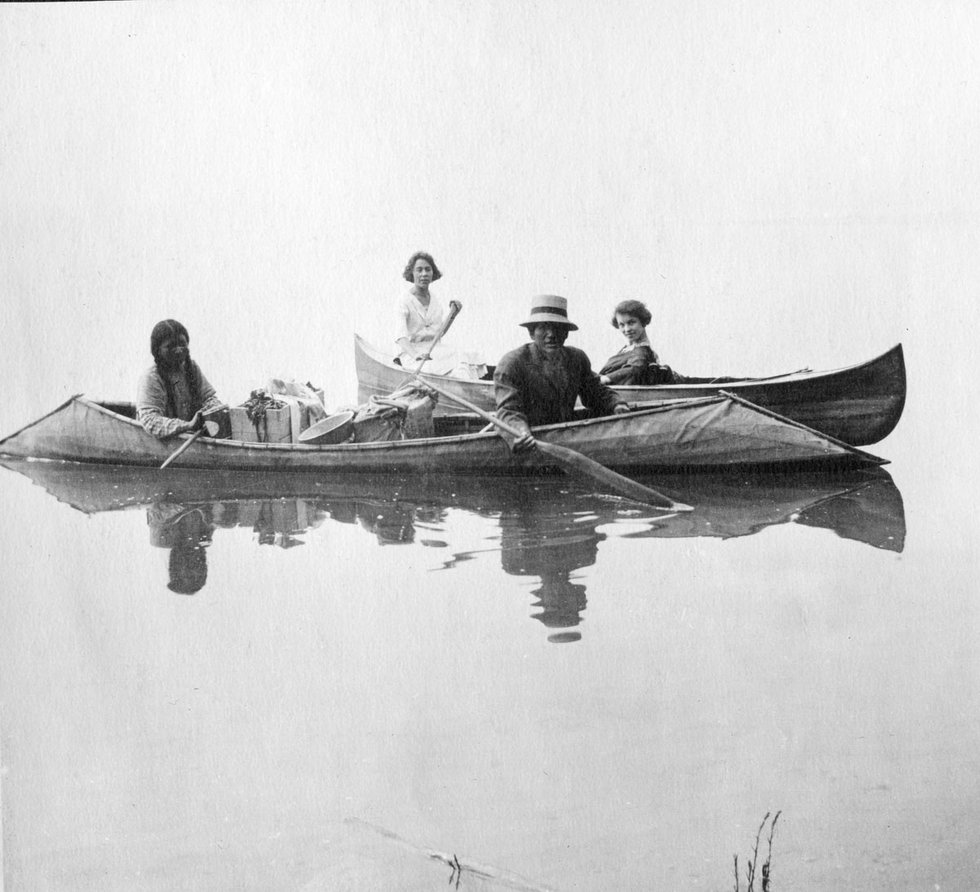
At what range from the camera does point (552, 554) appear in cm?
335

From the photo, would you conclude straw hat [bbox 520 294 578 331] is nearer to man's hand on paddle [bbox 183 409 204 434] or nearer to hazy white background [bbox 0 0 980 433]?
hazy white background [bbox 0 0 980 433]

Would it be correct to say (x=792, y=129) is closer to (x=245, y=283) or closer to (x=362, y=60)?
(x=362, y=60)

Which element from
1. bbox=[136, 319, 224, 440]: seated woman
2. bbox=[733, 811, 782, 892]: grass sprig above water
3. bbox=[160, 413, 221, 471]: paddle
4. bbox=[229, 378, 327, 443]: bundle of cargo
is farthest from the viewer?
bbox=[160, 413, 221, 471]: paddle

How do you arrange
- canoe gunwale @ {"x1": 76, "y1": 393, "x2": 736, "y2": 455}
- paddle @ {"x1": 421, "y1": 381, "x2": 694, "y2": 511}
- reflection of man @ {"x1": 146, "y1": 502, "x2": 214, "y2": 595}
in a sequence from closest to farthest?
reflection of man @ {"x1": 146, "y1": 502, "x2": 214, "y2": 595} → paddle @ {"x1": 421, "y1": 381, "x2": 694, "y2": 511} → canoe gunwale @ {"x1": 76, "y1": 393, "x2": 736, "y2": 455}

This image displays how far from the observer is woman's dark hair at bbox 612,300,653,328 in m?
3.56

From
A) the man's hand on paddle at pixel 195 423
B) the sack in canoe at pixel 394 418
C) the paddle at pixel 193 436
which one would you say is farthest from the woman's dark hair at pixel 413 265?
the paddle at pixel 193 436

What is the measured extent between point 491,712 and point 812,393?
225cm

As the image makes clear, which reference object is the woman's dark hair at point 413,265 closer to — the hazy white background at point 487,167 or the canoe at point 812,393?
the hazy white background at point 487,167

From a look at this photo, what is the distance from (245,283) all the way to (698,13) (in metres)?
1.68

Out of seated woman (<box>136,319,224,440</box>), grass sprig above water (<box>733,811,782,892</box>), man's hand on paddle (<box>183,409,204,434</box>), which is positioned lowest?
grass sprig above water (<box>733,811,782,892</box>)

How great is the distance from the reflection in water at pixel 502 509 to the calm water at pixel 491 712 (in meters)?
0.05

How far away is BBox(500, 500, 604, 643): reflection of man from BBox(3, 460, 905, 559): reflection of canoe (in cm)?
1

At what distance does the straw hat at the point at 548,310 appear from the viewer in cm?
361

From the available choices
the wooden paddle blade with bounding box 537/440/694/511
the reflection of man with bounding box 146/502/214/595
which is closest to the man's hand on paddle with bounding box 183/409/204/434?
the reflection of man with bounding box 146/502/214/595
